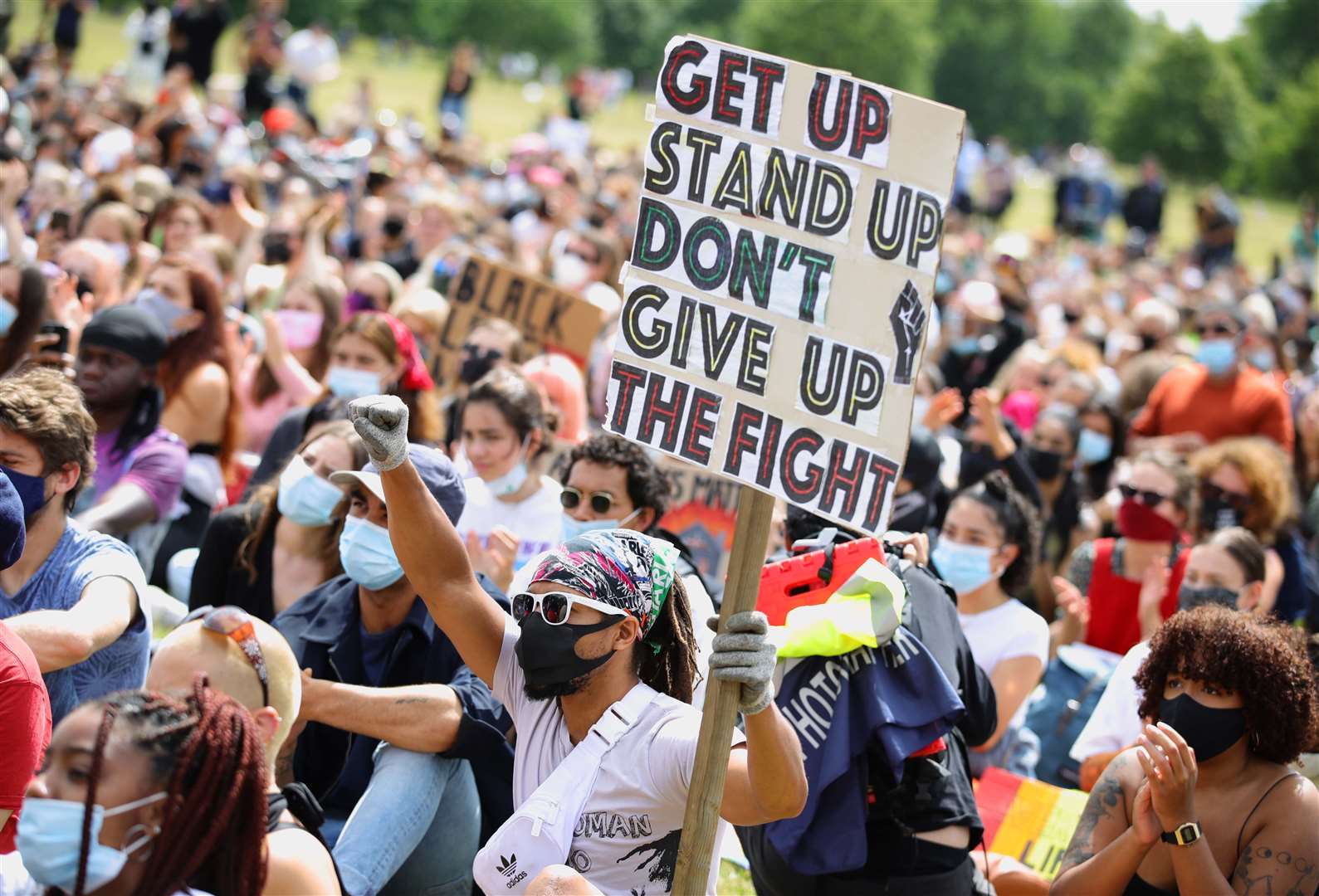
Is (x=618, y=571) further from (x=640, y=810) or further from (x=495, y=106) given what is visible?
(x=495, y=106)

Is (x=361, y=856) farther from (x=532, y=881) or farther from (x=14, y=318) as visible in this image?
(x=14, y=318)

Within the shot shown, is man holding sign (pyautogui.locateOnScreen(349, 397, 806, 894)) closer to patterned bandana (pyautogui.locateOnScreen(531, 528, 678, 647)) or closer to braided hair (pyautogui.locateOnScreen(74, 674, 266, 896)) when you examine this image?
patterned bandana (pyautogui.locateOnScreen(531, 528, 678, 647))

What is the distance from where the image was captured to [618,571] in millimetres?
3557

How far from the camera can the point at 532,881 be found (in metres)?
3.34

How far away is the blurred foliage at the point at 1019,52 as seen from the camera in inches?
2542

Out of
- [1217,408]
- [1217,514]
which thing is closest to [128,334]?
[1217,514]

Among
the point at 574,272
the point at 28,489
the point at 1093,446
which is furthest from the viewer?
the point at 574,272

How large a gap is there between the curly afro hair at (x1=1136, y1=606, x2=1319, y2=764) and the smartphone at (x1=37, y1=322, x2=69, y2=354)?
510 cm

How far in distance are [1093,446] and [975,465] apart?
1858mm

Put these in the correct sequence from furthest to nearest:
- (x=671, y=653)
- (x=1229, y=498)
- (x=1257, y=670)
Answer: (x=1229, y=498) → (x=1257, y=670) → (x=671, y=653)

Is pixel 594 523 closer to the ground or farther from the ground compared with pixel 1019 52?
closer to the ground

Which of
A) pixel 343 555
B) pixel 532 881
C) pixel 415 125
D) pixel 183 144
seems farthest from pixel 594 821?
pixel 415 125

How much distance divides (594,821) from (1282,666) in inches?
78.4

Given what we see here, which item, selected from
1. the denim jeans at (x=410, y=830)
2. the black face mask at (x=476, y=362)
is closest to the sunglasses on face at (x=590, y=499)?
the denim jeans at (x=410, y=830)
